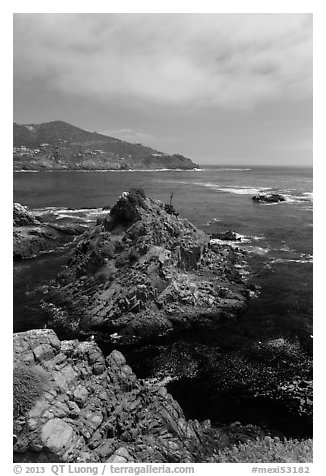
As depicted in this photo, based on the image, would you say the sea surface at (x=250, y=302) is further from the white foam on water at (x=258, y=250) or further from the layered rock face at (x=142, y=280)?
the layered rock face at (x=142, y=280)

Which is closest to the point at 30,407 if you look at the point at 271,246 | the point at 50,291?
the point at 50,291

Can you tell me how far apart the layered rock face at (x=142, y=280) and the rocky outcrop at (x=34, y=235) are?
13.1 m

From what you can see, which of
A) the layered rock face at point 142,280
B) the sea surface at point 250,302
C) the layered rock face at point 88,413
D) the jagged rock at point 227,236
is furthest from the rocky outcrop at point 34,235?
the layered rock face at point 88,413

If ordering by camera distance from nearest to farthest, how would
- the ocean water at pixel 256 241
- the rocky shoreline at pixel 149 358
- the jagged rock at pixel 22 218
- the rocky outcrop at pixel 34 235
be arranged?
the rocky shoreline at pixel 149 358 < the ocean water at pixel 256 241 < the rocky outcrop at pixel 34 235 < the jagged rock at pixel 22 218

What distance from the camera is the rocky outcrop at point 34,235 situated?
155 ft

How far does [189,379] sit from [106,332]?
29.1ft

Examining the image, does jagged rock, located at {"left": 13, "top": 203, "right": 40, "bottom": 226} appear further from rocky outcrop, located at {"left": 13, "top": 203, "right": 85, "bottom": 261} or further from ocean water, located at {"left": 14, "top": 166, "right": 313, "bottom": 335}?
ocean water, located at {"left": 14, "top": 166, "right": 313, "bottom": 335}

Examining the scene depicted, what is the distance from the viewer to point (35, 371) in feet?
47.6

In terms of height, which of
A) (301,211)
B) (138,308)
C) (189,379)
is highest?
(301,211)

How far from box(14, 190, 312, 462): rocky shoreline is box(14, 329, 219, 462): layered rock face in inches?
1.9

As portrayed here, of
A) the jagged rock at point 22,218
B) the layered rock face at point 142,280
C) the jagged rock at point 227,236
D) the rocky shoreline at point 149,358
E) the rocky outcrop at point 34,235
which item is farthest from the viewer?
the jagged rock at point 22,218

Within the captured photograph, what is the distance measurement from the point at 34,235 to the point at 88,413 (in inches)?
1634

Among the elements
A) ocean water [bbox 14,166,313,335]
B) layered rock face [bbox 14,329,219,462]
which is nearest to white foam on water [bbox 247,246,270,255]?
ocean water [bbox 14,166,313,335]
